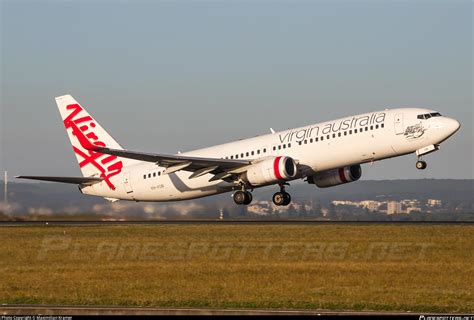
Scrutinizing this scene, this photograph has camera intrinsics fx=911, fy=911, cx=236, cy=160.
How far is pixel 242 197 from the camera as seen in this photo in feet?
168

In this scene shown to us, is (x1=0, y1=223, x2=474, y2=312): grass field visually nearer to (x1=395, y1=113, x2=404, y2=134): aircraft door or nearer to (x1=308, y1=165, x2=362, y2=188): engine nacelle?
(x1=395, y1=113, x2=404, y2=134): aircraft door

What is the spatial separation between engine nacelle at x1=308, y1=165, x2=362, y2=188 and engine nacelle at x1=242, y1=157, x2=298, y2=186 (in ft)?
13.4

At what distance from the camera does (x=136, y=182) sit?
181ft

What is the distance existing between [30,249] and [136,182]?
19.6 meters

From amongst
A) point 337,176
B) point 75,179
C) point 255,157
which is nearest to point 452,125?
point 337,176

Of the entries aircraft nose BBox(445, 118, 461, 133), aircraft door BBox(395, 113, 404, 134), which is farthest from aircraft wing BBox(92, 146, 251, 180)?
aircraft nose BBox(445, 118, 461, 133)

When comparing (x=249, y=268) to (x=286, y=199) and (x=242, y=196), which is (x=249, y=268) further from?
(x=286, y=199)

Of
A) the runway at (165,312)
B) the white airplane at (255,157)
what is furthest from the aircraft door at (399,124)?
the runway at (165,312)

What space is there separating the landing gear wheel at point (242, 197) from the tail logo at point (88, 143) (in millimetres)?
8589

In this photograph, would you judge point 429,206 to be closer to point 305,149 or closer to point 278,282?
point 305,149

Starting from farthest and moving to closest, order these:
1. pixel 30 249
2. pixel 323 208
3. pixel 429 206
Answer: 1. pixel 429 206
2. pixel 323 208
3. pixel 30 249

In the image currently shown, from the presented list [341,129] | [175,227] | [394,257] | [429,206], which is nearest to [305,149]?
[341,129]

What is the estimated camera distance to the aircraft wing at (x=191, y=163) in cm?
4853

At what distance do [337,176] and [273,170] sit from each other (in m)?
5.41
